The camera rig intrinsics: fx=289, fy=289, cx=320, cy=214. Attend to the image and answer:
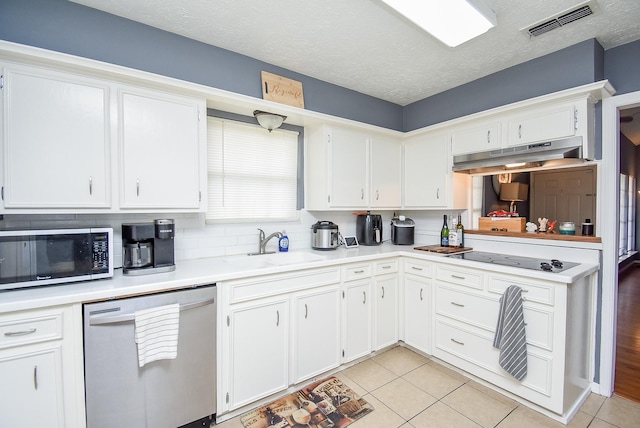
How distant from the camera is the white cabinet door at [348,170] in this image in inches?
110

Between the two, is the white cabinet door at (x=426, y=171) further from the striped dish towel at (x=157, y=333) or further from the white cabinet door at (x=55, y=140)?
the white cabinet door at (x=55, y=140)

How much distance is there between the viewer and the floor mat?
6.13 ft

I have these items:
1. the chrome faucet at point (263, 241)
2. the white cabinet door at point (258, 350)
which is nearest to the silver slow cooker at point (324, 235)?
the chrome faucet at point (263, 241)

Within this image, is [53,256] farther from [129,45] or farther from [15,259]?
[129,45]

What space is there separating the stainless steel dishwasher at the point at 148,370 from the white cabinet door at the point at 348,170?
150cm

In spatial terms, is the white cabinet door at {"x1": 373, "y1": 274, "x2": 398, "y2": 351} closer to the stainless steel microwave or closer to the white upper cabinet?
the white upper cabinet

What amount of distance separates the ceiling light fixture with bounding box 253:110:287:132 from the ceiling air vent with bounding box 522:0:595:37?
192 centimetres

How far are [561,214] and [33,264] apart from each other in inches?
162

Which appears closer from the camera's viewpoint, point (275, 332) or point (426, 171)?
point (275, 332)

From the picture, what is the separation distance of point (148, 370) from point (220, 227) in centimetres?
116

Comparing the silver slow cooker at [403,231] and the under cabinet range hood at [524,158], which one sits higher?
the under cabinet range hood at [524,158]

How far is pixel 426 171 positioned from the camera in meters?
3.12

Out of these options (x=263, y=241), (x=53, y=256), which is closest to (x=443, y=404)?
(x=263, y=241)

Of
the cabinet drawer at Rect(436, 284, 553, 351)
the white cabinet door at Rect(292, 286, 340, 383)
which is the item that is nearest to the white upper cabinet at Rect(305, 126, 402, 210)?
the white cabinet door at Rect(292, 286, 340, 383)
